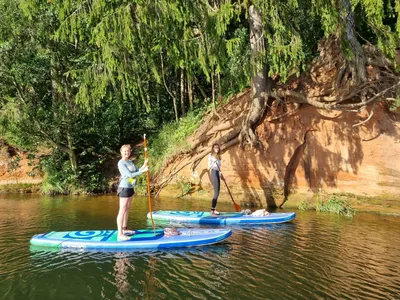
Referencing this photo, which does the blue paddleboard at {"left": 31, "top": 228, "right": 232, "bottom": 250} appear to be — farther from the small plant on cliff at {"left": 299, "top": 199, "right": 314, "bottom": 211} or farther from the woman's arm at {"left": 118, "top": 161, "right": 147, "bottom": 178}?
the small plant on cliff at {"left": 299, "top": 199, "right": 314, "bottom": 211}

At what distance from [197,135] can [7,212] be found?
733 cm

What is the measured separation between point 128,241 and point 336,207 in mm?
6934

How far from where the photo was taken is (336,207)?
11555mm

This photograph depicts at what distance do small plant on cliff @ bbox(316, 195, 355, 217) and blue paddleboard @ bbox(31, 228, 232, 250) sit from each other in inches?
196

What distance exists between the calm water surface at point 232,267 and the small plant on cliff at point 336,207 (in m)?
1.54

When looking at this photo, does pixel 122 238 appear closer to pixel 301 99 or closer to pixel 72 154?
pixel 301 99

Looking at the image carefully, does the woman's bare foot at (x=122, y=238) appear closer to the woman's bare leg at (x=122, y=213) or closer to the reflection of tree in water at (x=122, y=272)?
the woman's bare leg at (x=122, y=213)

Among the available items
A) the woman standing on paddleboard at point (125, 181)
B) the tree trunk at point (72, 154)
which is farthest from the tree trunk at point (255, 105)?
the tree trunk at point (72, 154)

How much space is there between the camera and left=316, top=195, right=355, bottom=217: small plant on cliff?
11.4m

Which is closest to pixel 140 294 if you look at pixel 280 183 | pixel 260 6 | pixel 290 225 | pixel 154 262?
pixel 154 262

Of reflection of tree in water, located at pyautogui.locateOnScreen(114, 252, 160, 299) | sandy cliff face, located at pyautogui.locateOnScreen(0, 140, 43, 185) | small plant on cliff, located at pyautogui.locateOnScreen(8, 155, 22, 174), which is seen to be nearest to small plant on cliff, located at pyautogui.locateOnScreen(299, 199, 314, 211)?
reflection of tree in water, located at pyautogui.locateOnScreen(114, 252, 160, 299)

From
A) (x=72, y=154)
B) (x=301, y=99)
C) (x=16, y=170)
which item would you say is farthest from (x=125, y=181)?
(x=16, y=170)

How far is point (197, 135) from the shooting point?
15.2 meters

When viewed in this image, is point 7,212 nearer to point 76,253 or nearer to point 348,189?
point 76,253
